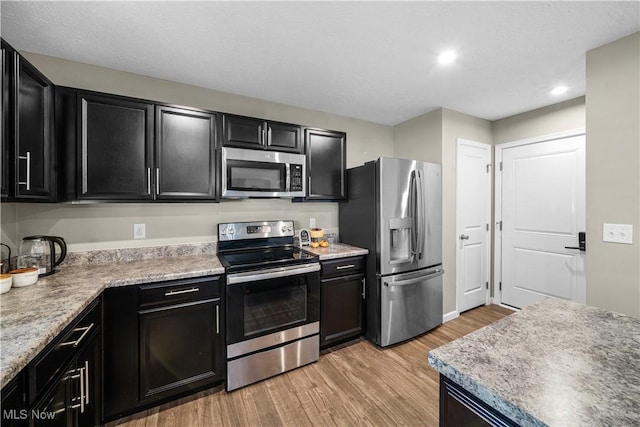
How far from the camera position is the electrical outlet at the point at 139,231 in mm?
2209

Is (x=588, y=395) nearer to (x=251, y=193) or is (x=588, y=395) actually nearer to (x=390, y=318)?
(x=390, y=318)

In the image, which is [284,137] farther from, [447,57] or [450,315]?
[450,315]

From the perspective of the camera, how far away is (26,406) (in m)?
0.93

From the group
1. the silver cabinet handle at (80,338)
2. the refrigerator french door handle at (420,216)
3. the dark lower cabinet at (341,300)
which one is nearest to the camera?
the silver cabinet handle at (80,338)

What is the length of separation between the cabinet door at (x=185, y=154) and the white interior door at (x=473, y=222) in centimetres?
275

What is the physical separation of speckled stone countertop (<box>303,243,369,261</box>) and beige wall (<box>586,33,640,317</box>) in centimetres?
171

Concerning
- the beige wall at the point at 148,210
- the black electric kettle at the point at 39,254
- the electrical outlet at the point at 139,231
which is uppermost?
the beige wall at the point at 148,210

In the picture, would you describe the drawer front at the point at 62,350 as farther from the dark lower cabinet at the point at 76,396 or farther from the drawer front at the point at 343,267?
the drawer front at the point at 343,267

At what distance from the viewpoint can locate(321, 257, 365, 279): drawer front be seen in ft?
8.00

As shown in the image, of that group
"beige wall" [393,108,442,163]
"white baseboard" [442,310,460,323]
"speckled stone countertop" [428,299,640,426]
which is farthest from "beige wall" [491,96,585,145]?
"speckled stone countertop" [428,299,640,426]

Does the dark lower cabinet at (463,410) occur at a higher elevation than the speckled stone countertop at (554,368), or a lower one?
lower

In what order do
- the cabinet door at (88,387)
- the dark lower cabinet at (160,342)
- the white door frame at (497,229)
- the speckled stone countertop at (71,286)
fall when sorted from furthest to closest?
1. the white door frame at (497,229)
2. the dark lower cabinet at (160,342)
3. the cabinet door at (88,387)
4. the speckled stone countertop at (71,286)

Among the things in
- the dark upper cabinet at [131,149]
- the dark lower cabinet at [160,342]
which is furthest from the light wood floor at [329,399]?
the dark upper cabinet at [131,149]

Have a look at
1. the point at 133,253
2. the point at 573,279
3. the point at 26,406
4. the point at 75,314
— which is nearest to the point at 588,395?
the point at 26,406
